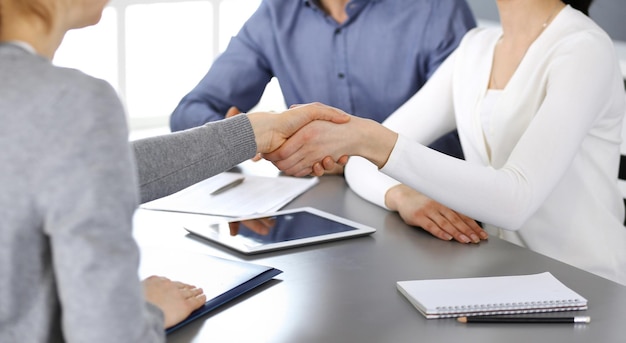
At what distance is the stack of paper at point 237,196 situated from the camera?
1.81 m

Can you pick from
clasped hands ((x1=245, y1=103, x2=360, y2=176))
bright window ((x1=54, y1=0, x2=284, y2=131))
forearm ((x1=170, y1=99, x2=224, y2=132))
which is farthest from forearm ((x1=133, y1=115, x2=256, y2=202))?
bright window ((x1=54, y1=0, x2=284, y2=131))

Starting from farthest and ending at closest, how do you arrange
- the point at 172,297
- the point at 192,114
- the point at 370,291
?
1. the point at 192,114
2. the point at 370,291
3. the point at 172,297

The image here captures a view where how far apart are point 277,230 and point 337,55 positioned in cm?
106

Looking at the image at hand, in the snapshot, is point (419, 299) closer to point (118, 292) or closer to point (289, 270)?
point (289, 270)

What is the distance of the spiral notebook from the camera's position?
4.16 feet

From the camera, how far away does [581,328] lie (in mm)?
1240

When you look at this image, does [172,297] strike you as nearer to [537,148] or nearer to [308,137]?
[308,137]

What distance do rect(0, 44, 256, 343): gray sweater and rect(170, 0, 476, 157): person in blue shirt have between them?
155cm

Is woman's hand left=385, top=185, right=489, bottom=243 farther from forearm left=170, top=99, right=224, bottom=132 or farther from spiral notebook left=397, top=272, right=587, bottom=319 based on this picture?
forearm left=170, top=99, right=224, bottom=132

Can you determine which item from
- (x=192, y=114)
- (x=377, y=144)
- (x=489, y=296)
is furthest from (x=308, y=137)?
(x=192, y=114)

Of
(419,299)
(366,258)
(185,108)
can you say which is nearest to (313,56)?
(185,108)

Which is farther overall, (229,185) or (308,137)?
(229,185)

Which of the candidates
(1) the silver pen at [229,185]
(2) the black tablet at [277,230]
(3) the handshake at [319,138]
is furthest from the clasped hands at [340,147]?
(1) the silver pen at [229,185]

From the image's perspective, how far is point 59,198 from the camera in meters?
0.84
